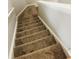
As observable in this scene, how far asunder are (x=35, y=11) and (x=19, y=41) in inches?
95.4

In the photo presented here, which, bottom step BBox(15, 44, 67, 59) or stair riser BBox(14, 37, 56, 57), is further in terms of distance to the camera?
stair riser BBox(14, 37, 56, 57)

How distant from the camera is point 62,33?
246 cm

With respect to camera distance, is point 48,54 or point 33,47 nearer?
point 48,54

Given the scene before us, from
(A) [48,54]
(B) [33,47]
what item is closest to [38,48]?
(B) [33,47]

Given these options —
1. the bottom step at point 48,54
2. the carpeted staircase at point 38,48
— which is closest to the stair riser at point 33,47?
the carpeted staircase at point 38,48

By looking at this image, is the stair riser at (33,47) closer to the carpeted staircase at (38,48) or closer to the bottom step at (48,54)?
the carpeted staircase at (38,48)

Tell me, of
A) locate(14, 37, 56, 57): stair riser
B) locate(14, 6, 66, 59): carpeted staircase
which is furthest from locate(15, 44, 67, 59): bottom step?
locate(14, 37, 56, 57): stair riser

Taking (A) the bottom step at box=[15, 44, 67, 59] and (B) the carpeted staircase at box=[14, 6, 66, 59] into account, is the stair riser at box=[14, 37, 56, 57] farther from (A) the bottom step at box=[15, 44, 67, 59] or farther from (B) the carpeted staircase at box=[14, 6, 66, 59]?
(A) the bottom step at box=[15, 44, 67, 59]

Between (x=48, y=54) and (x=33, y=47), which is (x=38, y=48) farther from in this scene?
(x=48, y=54)

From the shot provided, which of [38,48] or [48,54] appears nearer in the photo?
[48,54]
